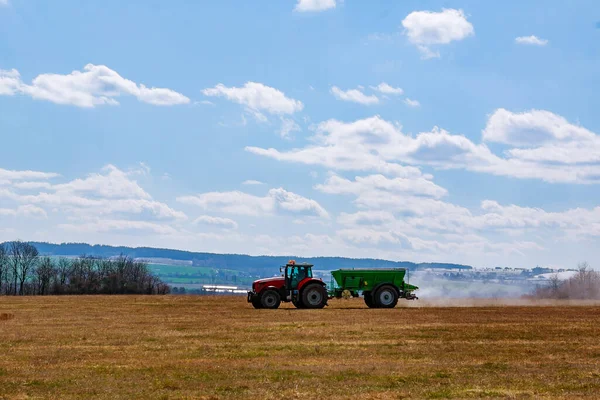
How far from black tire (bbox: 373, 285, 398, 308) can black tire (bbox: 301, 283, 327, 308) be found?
3.26 meters

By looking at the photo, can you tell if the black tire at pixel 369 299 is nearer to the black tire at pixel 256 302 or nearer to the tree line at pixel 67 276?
the black tire at pixel 256 302

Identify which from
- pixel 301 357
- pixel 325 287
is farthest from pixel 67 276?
pixel 301 357

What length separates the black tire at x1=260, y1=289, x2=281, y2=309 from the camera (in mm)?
41844

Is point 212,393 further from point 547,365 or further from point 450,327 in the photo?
point 450,327

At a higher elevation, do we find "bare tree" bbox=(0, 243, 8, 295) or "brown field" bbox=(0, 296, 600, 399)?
"bare tree" bbox=(0, 243, 8, 295)

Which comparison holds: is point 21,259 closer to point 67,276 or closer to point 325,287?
point 67,276

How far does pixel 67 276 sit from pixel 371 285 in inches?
3856

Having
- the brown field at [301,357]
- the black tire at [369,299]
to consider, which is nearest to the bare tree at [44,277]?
the black tire at [369,299]

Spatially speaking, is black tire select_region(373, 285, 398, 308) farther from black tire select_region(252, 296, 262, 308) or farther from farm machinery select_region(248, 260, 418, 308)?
black tire select_region(252, 296, 262, 308)

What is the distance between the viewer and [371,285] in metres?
43.2

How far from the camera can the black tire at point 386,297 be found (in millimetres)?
42625

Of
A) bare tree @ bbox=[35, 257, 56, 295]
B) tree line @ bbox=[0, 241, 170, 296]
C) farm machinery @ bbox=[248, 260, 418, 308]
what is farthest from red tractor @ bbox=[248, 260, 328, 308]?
bare tree @ bbox=[35, 257, 56, 295]

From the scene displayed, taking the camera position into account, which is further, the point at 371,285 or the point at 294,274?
the point at 371,285

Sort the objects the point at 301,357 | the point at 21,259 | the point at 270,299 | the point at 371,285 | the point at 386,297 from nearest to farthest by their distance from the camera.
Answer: the point at 301,357
the point at 270,299
the point at 386,297
the point at 371,285
the point at 21,259
